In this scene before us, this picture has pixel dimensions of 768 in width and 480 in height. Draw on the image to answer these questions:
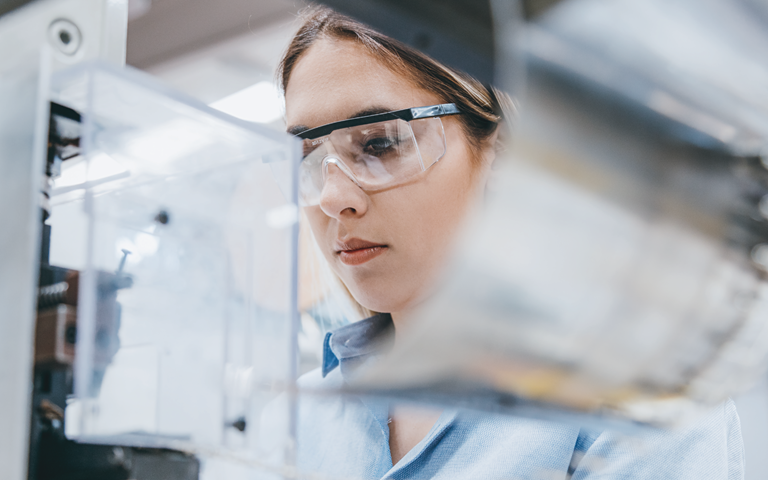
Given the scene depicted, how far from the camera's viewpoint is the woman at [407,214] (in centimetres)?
66

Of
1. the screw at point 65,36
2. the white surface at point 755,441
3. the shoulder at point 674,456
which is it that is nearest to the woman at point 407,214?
the shoulder at point 674,456

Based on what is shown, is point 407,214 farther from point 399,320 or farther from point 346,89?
point 399,320

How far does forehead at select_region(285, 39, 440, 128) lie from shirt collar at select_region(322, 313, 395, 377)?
16.8 inches

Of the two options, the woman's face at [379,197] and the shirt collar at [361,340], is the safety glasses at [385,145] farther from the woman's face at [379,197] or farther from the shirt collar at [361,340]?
the shirt collar at [361,340]

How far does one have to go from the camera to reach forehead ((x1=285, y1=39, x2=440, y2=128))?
2.44ft

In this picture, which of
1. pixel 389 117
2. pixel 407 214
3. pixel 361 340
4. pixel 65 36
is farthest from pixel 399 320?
pixel 65 36

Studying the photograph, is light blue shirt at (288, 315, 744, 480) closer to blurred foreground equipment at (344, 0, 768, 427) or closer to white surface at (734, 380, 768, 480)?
blurred foreground equipment at (344, 0, 768, 427)

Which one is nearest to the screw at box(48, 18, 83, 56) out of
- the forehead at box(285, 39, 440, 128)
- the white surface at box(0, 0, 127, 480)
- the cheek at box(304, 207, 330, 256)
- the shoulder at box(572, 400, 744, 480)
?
the white surface at box(0, 0, 127, 480)

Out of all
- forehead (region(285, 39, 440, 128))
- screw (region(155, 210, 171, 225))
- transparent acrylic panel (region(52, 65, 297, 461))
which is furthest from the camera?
forehead (region(285, 39, 440, 128))

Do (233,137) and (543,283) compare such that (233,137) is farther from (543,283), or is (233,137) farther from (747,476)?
(747,476)

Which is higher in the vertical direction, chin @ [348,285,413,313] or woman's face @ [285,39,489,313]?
woman's face @ [285,39,489,313]

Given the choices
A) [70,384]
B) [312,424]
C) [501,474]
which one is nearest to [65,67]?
[70,384]

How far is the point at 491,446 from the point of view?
2.52 feet

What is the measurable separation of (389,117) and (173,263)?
29 cm
